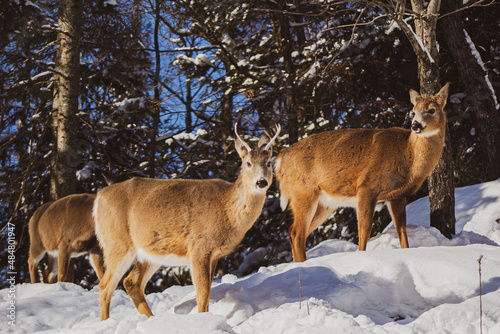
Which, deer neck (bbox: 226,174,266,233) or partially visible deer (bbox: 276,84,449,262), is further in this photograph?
partially visible deer (bbox: 276,84,449,262)

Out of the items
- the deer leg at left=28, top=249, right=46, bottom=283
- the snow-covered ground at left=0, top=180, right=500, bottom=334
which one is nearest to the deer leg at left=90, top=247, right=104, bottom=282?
the deer leg at left=28, top=249, right=46, bottom=283

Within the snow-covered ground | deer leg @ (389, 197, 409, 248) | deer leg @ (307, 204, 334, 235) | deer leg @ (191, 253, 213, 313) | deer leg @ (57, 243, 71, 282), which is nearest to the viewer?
the snow-covered ground

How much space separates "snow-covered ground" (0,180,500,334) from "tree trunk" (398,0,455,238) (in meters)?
0.61

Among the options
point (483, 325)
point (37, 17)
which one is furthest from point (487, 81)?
point (37, 17)

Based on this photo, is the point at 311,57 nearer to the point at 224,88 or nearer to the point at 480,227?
the point at 224,88

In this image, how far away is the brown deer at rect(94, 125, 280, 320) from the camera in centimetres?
520

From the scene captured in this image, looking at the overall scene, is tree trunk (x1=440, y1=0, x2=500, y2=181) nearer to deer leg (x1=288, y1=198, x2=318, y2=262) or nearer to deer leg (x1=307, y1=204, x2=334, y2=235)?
deer leg (x1=307, y1=204, x2=334, y2=235)

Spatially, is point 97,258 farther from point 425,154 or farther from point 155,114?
point 425,154

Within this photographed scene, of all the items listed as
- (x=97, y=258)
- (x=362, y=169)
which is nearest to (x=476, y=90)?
(x=362, y=169)

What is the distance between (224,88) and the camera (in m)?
12.7

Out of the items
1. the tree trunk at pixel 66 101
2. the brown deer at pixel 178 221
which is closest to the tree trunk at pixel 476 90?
the brown deer at pixel 178 221

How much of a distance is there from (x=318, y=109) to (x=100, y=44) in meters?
4.78

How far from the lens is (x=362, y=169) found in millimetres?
7125

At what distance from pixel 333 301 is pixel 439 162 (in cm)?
400
